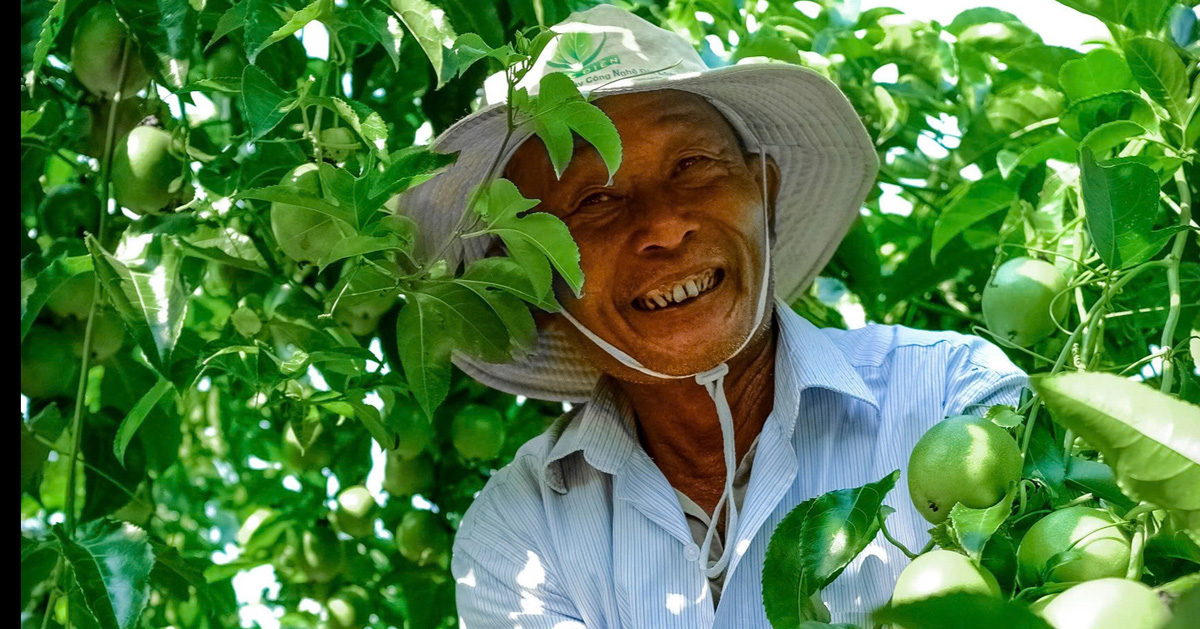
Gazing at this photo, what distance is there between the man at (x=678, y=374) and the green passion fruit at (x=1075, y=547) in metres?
0.64

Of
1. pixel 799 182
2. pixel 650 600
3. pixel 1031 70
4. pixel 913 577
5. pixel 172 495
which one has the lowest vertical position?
pixel 172 495

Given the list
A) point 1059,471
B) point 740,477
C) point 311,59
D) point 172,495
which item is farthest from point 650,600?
point 172,495

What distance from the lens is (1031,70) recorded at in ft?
5.75

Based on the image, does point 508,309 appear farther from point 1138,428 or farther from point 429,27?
point 1138,428

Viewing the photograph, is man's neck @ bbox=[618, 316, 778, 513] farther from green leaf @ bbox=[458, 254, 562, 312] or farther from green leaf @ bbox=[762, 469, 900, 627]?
green leaf @ bbox=[762, 469, 900, 627]

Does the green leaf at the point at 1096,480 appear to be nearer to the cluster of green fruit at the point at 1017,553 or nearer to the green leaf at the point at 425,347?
the cluster of green fruit at the point at 1017,553

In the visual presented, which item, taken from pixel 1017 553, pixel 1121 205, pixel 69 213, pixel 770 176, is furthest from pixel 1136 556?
pixel 69 213

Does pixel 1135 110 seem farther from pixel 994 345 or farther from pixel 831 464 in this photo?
pixel 831 464

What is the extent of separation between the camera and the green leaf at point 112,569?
127 centimetres

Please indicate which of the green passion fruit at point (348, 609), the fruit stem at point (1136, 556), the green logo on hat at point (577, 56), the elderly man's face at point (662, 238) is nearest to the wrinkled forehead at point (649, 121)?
the elderly man's face at point (662, 238)

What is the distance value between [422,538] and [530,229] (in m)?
1.03

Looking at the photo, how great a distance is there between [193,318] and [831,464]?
3.44 ft

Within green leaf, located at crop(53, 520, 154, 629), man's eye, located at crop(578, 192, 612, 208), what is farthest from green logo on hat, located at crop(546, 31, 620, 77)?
green leaf, located at crop(53, 520, 154, 629)

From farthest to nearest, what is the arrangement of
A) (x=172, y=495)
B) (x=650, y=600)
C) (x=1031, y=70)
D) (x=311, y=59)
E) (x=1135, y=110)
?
(x=172, y=495) → (x=311, y=59) → (x=1031, y=70) → (x=650, y=600) → (x=1135, y=110)
